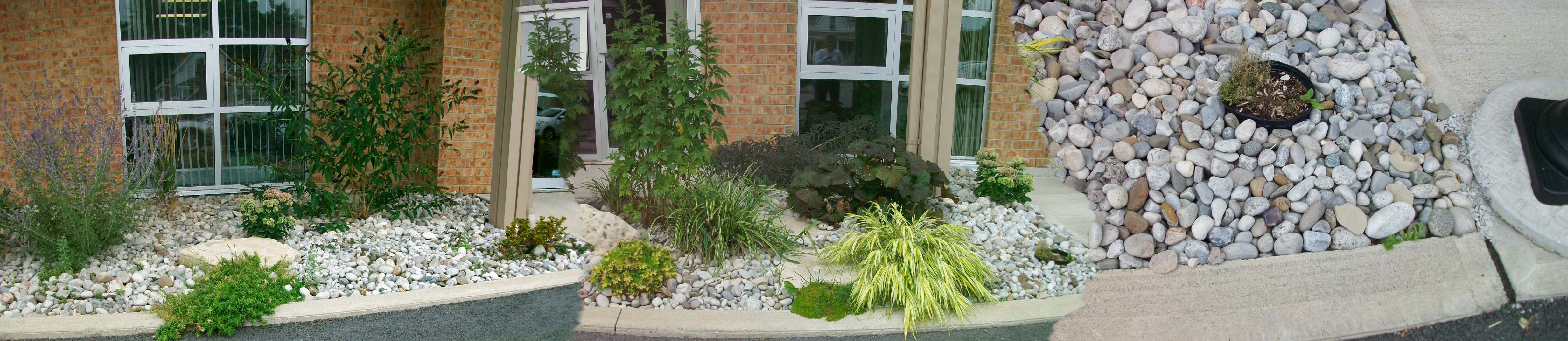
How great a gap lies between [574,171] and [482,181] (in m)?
0.96

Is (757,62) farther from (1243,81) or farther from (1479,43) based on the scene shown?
(1479,43)

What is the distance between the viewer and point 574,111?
162 inches

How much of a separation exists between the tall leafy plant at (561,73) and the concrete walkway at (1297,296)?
7.72 feet

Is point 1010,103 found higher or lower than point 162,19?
lower

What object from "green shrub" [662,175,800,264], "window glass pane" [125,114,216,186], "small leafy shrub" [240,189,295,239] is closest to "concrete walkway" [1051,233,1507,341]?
"green shrub" [662,175,800,264]

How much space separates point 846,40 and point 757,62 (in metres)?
0.45

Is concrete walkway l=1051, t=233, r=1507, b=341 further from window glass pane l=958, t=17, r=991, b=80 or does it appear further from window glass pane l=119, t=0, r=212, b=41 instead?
window glass pane l=119, t=0, r=212, b=41

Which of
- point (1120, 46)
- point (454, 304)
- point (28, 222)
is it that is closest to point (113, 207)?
point (28, 222)

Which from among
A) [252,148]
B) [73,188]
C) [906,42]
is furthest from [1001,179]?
[252,148]

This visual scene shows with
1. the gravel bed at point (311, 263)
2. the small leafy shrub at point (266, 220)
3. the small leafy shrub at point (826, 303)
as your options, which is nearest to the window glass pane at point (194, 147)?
the gravel bed at point (311, 263)

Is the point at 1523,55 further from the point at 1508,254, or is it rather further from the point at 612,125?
the point at 612,125

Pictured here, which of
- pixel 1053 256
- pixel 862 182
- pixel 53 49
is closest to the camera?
pixel 1053 256

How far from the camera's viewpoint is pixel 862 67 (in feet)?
14.3

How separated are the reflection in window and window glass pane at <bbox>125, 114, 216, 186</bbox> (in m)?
3.30
